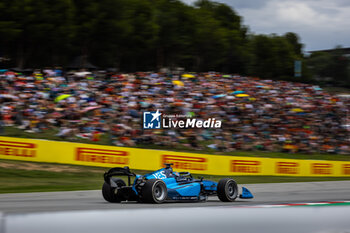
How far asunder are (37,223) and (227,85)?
80.9 feet


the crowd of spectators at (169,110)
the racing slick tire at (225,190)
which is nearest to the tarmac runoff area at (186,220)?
the racing slick tire at (225,190)

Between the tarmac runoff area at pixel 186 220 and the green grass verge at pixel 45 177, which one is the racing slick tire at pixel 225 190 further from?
the green grass verge at pixel 45 177

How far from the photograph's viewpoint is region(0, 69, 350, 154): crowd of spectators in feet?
60.4

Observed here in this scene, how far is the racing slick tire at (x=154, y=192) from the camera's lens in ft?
28.8

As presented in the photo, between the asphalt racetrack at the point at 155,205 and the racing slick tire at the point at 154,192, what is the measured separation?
173mm

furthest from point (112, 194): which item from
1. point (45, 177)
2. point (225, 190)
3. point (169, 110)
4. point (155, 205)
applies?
point (169, 110)

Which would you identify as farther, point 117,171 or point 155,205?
point 117,171

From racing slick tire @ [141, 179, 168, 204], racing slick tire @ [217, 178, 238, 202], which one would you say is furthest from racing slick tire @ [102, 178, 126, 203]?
racing slick tire @ [217, 178, 238, 202]

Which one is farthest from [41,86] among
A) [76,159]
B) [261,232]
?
[261,232]

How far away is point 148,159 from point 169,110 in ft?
11.1

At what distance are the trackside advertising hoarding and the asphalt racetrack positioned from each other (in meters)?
2.62

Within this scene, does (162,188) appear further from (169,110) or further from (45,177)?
(169,110)

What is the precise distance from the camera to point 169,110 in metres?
20.3

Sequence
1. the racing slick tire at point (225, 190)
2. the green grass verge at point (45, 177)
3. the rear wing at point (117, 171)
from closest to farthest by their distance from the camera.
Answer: the rear wing at point (117, 171), the racing slick tire at point (225, 190), the green grass verge at point (45, 177)
